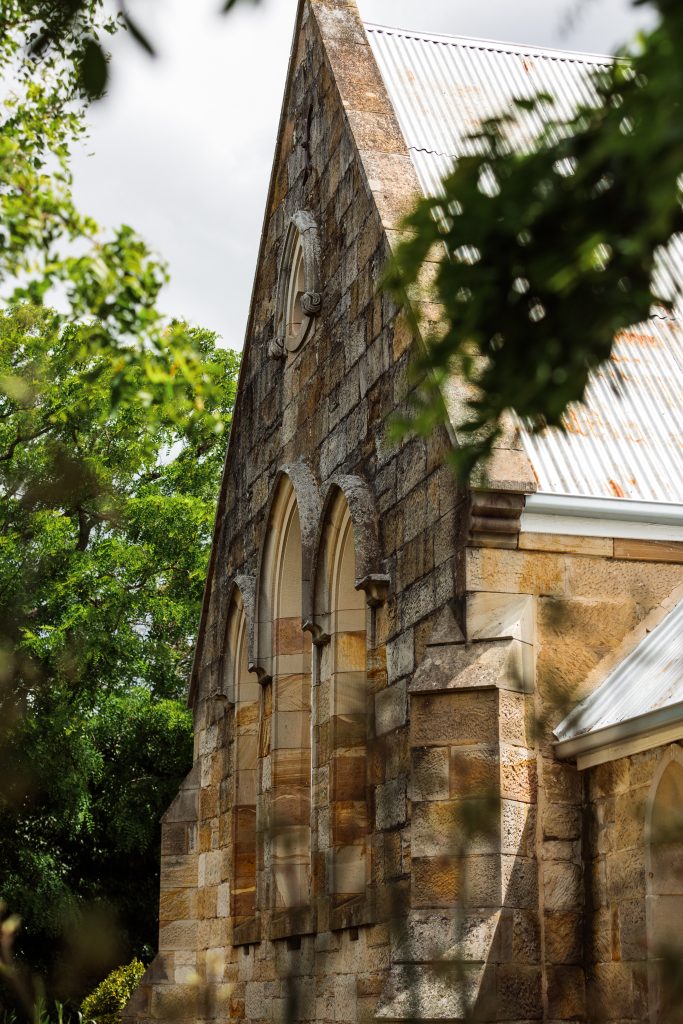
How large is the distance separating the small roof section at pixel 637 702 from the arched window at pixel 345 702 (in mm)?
1923

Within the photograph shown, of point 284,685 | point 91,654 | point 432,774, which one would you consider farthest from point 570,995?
point 91,654

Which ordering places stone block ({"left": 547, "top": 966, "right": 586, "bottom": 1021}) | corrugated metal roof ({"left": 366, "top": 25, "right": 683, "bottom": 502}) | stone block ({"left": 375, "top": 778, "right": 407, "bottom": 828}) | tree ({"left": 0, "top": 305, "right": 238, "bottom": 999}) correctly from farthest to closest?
1. tree ({"left": 0, "top": 305, "right": 238, "bottom": 999})
2. stone block ({"left": 375, "top": 778, "right": 407, "bottom": 828})
3. corrugated metal roof ({"left": 366, "top": 25, "right": 683, "bottom": 502})
4. stone block ({"left": 547, "top": 966, "right": 586, "bottom": 1021})

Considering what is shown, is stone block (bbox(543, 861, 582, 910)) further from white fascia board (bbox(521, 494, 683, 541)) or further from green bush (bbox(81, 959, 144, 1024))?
green bush (bbox(81, 959, 144, 1024))

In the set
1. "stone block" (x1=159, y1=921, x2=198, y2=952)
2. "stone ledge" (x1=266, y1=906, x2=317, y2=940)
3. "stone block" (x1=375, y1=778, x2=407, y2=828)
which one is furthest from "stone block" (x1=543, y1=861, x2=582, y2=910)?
"stone block" (x1=159, y1=921, x2=198, y2=952)

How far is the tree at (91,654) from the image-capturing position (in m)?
20.5

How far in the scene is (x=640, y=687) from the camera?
716 cm

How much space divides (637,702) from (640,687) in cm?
17

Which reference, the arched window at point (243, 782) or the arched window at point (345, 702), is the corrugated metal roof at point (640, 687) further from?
the arched window at point (243, 782)

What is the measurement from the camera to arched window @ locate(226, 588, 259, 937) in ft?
39.5

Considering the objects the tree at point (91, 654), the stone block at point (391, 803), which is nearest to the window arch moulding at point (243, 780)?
the stone block at point (391, 803)

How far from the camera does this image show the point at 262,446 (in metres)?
12.7

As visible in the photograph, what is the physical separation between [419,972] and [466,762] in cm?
104

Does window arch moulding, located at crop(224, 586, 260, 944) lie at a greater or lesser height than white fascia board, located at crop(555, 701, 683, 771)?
greater

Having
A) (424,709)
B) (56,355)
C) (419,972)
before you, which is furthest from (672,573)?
(56,355)
